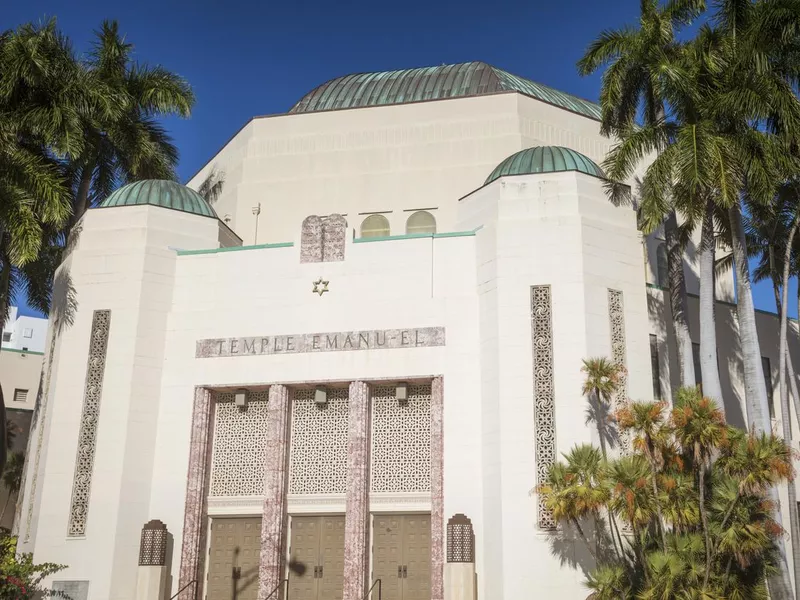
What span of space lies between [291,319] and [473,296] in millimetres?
4624

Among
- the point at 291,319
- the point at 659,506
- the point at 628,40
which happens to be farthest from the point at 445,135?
the point at 659,506

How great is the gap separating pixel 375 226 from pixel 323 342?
6.60 m

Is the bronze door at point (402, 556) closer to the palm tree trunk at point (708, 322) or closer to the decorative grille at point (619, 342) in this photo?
the decorative grille at point (619, 342)

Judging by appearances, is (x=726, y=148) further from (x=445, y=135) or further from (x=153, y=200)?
(x=153, y=200)

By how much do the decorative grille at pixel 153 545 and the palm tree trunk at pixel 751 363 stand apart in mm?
13398

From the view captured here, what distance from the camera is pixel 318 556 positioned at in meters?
22.3

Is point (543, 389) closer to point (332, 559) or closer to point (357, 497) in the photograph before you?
point (357, 497)

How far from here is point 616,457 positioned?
2095 cm

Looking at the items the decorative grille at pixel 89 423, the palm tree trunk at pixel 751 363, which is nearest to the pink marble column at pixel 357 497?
the decorative grille at pixel 89 423

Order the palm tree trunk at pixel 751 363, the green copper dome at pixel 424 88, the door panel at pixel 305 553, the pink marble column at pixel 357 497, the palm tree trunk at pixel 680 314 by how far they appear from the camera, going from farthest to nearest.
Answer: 1. the green copper dome at pixel 424 88
2. the palm tree trunk at pixel 680 314
3. the door panel at pixel 305 553
4. the pink marble column at pixel 357 497
5. the palm tree trunk at pixel 751 363

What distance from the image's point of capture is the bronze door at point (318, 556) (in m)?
21.9

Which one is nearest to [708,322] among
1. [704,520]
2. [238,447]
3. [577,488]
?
[704,520]

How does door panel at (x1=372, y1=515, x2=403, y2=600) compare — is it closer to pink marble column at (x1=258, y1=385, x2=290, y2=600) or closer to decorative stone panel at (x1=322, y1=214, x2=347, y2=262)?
pink marble column at (x1=258, y1=385, x2=290, y2=600)

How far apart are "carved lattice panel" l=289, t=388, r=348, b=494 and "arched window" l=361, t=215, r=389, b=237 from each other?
6779 mm
